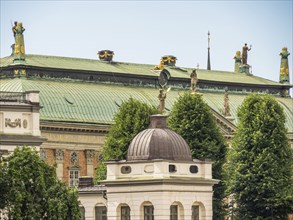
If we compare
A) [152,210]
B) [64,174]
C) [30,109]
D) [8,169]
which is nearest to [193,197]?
[152,210]

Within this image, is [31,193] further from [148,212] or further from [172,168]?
[172,168]

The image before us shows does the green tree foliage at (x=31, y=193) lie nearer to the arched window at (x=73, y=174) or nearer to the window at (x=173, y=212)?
the window at (x=173, y=212)

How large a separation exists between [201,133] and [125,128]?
6.96 meters

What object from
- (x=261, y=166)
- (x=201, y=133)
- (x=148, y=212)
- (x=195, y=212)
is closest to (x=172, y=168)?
(x=148, y=212)

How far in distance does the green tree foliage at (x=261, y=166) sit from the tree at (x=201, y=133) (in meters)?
1.03

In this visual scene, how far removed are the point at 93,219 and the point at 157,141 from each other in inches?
326

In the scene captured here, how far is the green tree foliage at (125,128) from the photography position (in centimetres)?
14973

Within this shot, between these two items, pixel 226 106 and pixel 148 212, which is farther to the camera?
pixel 226 106

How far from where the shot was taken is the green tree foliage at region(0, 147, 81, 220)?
11006 centimetres

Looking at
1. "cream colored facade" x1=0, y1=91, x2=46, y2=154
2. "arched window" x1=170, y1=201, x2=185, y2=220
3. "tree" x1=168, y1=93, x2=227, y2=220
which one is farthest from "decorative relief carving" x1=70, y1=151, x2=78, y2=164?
"arched window" x1=170, y1=201, x2=185, y2=220

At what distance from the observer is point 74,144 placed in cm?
18550

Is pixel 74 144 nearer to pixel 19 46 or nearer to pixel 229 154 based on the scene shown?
pixel 19 46

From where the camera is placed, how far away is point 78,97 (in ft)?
612

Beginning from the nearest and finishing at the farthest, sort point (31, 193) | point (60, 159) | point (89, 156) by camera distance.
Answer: point (31, 193)
point (60, 159)
point (89, 156)
